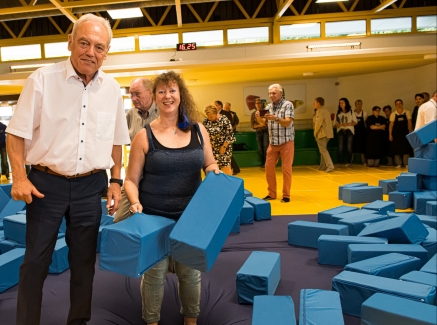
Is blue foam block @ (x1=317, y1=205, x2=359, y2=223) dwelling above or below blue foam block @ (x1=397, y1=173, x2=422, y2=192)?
below

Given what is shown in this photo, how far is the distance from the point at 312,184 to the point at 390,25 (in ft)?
20.7

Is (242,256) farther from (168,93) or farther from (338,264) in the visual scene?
(168,93)

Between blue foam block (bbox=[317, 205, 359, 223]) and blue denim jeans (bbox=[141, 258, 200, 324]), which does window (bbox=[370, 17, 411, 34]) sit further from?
blue denim jeans (bbox=[141, 258, 200, 324])

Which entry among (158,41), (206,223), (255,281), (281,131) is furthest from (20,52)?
(206,223)

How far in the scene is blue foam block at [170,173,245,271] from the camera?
1.85 meters

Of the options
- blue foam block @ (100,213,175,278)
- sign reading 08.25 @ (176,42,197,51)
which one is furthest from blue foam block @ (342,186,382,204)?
sign reading 08.25 @ (176,42,197,51)

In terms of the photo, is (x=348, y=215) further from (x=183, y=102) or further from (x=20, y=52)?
(x=20, y=52)

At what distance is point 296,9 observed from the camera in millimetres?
12023

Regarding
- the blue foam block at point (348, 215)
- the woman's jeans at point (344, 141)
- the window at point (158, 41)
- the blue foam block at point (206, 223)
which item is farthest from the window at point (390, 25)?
the blue foam block at point (206, 223)

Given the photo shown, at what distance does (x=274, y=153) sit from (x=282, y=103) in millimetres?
779

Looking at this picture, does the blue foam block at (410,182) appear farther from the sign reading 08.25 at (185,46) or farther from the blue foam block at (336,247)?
the sign reading 08.25 at (185,46)

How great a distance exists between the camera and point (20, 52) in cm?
1274

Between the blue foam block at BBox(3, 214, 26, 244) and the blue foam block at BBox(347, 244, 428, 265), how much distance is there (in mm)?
2845

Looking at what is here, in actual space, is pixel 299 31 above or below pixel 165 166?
above
